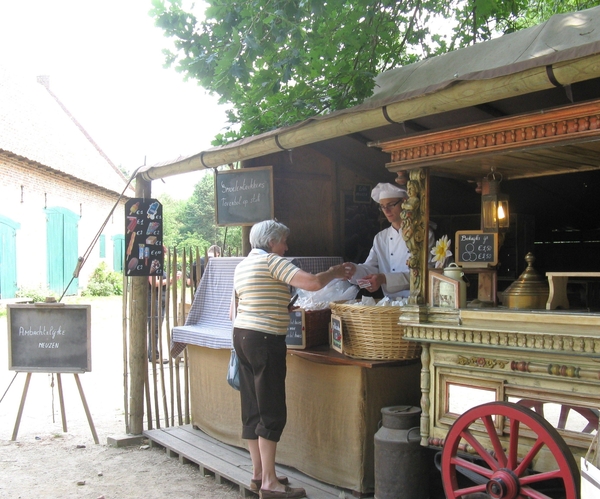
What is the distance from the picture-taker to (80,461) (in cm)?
585

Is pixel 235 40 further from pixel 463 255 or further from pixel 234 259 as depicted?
pixel 463 255

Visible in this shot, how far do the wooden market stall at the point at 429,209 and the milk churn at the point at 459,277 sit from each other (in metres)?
0.08

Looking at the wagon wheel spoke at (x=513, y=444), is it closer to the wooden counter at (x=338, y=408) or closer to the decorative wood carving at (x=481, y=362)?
the decorative wood carving at (x=481, y=362)

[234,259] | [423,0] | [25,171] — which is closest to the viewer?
[234,259]

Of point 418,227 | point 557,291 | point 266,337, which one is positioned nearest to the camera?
point 557,291

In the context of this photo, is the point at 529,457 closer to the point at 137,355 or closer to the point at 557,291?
the point at 557,291

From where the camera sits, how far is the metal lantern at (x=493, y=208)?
3.73 meters

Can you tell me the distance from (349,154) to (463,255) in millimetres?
2525

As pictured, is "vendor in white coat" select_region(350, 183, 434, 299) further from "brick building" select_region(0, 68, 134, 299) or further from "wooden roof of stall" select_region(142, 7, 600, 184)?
"brick building" select_region(0, 68, 134, 299)

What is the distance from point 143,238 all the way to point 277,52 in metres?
2.25

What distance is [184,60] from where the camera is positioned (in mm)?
6023

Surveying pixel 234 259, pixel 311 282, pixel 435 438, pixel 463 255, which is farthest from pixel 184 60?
pixel 435 438

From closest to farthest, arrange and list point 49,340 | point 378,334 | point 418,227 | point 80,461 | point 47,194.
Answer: point 418,227, point 378,334, point 80,461, point 49,340, point 47,194

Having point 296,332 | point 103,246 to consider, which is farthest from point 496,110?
point 103,246
